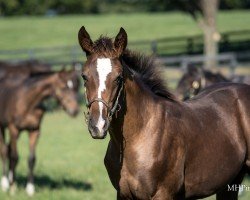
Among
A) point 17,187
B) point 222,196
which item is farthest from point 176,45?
point 222,196

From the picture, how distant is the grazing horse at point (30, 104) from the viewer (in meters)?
9.86

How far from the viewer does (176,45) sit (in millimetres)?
40406

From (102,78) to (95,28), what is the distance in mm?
47056

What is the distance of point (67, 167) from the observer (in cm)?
1110

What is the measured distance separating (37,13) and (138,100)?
6946cm

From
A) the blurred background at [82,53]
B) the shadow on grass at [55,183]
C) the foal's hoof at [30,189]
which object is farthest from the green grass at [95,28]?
the foal's hoof at [30,189]

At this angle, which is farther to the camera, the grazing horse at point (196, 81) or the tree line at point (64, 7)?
the tree line at point (64, 7)

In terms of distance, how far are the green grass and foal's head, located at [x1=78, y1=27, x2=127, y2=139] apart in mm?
41167

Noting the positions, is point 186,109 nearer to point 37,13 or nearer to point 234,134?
point 234,134

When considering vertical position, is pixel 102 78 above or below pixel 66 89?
above

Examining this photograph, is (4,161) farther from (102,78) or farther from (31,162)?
(102,78)

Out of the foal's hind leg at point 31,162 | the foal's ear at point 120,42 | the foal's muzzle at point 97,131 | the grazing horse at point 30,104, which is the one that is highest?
the foal's ear at point 120,42

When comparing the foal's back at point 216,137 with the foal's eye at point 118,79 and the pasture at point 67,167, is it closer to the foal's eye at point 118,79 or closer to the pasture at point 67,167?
the pasture at point 67,167

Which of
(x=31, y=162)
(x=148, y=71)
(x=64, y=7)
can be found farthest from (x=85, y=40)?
(x=64, y=7)
